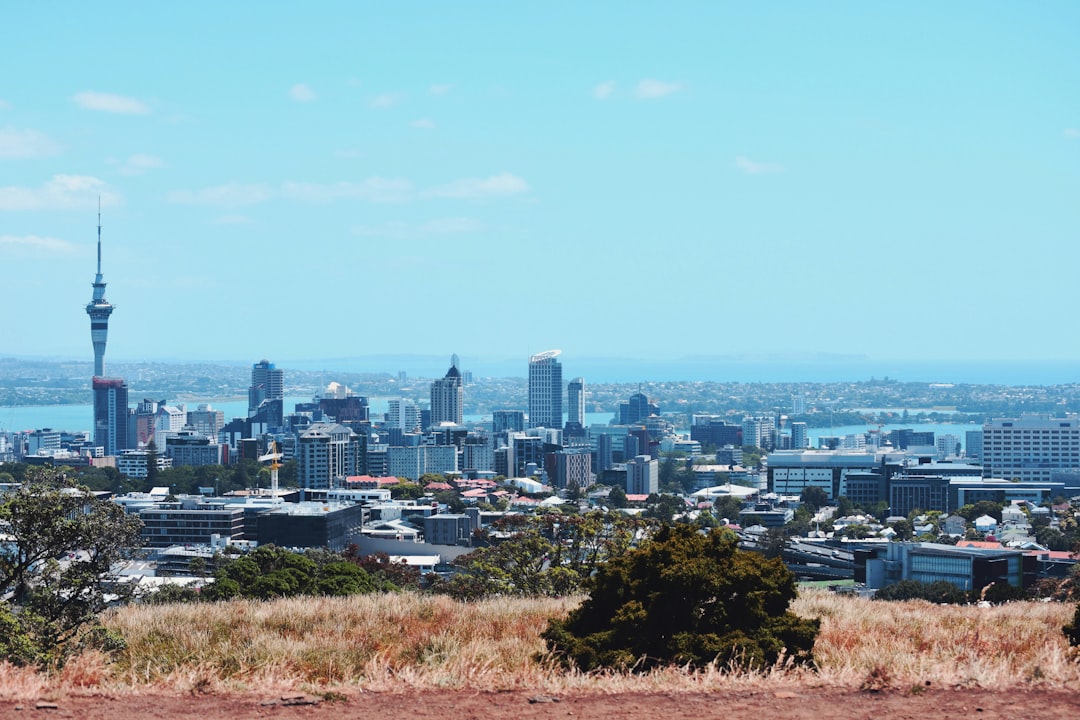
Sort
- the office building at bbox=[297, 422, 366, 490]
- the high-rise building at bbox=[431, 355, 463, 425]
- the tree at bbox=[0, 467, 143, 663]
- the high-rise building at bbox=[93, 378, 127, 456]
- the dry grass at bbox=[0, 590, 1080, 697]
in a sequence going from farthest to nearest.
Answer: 1. the high-rise building at bbox=[431, 355, 463, 425]
2. the high-rise building at bbox=[93, 378, 127, 456]
3. the office building at bbox=[297, 422, 366, 490]
4. the tree at bbox=[0, 467, 143, 663]
5. the dry grass at bbox=[0, 590, 1080, 697]

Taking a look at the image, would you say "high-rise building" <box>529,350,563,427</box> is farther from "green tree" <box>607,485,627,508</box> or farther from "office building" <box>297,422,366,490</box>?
"green tree" <box>607,485,627,508</box>

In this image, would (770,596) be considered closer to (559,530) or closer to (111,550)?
(111,550)

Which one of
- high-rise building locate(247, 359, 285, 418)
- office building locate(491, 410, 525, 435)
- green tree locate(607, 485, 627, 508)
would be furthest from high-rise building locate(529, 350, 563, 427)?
green tree locate(607, 485, 627, 508)

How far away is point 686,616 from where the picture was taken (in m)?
5.42

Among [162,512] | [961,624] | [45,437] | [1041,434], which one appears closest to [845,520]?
[162,512]

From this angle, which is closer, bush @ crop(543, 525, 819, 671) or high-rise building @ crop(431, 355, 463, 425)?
bush @ crop(543, 525, 819, 671)

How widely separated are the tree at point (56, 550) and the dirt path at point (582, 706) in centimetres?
133

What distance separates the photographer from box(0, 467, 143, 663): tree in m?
5.85

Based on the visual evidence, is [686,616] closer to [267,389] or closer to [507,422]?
[507,422]

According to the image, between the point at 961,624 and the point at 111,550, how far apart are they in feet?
13.1

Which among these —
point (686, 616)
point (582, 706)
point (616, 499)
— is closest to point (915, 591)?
point (686, 616)

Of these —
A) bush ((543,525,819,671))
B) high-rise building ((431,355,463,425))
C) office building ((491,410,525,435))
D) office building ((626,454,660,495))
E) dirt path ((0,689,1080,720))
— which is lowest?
office building ((626,454,660,495))

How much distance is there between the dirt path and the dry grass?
0.11 metres

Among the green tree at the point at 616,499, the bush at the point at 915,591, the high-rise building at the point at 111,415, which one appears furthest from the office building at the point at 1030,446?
the high-rise building at the point at 111,415
